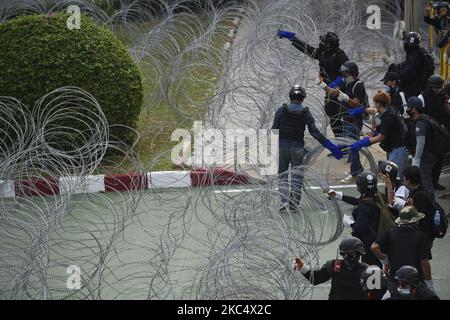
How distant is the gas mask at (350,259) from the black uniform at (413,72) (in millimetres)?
5981

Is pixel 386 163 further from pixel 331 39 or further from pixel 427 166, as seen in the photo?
pixel 331 39

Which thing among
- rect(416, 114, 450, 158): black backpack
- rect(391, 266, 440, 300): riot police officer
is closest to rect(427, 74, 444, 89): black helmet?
rect(416, 114, 450, 158): black backpack

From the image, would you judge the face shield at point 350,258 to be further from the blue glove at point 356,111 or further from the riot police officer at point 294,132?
the blue glove at point 356,111

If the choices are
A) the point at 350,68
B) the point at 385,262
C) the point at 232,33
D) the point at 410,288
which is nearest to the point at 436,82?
the point at 350,68

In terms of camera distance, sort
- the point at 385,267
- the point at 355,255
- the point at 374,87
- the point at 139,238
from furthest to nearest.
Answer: the point at 374,87 → the point at 139,238 → the point at 385,267 → the point at 355,255

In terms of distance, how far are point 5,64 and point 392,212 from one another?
615 centimetres

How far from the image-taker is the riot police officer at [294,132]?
11.4 m

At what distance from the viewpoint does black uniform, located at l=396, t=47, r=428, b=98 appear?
1339 cm

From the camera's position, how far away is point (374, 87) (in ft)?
53.9

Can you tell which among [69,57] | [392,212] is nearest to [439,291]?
[392,212]

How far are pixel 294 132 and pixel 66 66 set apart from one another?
350 centimetres

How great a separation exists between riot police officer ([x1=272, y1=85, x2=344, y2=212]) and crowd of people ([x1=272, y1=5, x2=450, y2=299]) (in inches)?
0.4

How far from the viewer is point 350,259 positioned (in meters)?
7.87
